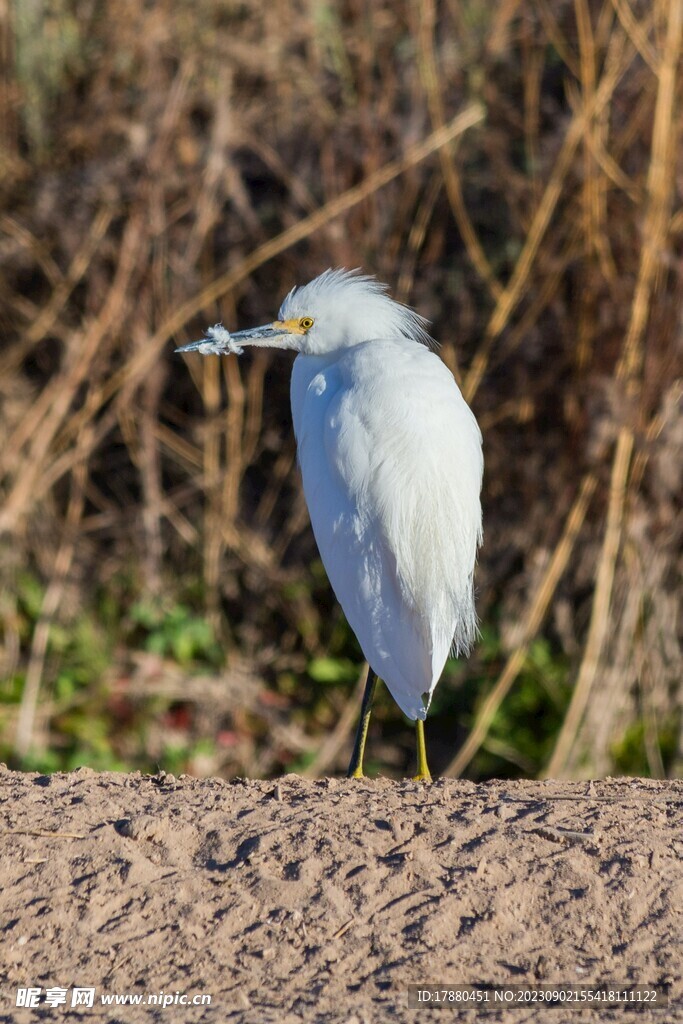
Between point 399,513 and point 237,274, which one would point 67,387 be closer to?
point 237,274

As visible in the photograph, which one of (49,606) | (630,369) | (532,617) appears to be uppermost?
(630,369)

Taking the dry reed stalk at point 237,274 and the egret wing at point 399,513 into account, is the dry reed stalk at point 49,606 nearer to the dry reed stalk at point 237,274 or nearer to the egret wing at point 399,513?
the dry reed stalk at point 237,274

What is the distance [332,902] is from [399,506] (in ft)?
3.64

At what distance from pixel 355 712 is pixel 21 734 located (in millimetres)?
1359

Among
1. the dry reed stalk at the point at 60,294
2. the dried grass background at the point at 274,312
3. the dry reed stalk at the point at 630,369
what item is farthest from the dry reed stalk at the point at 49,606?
the dry reed stalk at the point at 630,369

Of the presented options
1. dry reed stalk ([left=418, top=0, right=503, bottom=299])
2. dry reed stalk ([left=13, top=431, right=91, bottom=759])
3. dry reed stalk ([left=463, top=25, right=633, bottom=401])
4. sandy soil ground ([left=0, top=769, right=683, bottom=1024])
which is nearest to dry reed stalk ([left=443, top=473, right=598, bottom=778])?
dry reed stalk ([left=463, top=25, right=633, bottom=401])

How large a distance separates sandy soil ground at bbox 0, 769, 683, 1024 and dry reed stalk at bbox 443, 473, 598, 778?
6.44 feet

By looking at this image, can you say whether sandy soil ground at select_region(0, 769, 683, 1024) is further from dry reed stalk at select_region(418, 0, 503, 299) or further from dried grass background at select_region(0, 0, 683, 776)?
dry reed stalk at select_region(418, 0, 503, 299)

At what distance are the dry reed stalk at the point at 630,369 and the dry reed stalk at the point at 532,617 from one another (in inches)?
4.8

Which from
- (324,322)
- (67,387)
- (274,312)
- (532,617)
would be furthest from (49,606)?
(324,322)

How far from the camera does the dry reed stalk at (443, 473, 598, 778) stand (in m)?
4.54

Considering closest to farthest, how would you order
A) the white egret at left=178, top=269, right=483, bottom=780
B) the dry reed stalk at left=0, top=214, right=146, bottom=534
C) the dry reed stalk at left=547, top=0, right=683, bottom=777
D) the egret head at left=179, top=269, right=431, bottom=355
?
the white egret at left=178, top=269, right=483, bottom=780
the egret head at left=179, top=269, right=431, bottom=355
the dry reed stalk at left=547, top=0, right=683, bottom=777
the dry reed stalk at left=0, top=214, right=146, bottom=534

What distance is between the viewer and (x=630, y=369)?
179 inches

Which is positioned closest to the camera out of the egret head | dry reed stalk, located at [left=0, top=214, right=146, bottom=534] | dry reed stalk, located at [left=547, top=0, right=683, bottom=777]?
the egret head
